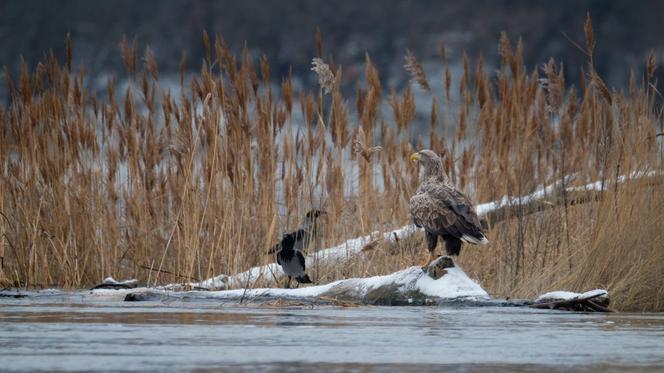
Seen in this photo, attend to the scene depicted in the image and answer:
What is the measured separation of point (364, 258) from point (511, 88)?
181 cm

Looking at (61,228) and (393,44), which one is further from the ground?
(393,44)

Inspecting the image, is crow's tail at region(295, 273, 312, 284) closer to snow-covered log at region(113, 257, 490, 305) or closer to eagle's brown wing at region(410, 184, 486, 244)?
snow-covered log at region(113, 257, 490, 305)

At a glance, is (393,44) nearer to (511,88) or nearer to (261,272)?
(511,88)

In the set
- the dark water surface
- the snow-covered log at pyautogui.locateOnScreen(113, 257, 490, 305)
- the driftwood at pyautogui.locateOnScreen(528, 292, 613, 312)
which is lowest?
the dark water surface

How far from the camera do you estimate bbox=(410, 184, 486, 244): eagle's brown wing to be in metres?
7.80

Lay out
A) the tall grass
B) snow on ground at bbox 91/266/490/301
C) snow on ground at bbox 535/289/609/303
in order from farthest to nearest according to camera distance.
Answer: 1. the tall grass
2. snow on ground at bbox 91/266/490/301
3. snow on ground at bbox 535/289/609/303

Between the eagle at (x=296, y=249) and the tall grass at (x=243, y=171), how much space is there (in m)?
0.15

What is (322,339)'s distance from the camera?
5133mm

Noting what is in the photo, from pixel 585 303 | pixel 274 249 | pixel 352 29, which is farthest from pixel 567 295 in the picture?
pixel 352 29

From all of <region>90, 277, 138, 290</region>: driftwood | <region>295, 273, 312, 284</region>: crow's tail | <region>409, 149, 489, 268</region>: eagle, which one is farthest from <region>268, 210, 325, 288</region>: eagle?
<region>90, 277, 138, 290</region>: driftwood

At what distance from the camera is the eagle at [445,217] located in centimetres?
780

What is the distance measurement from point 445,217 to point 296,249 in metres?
0.99

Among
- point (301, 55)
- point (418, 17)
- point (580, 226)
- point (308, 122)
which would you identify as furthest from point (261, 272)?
point (418, 17)

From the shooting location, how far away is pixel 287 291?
25.3 feet
